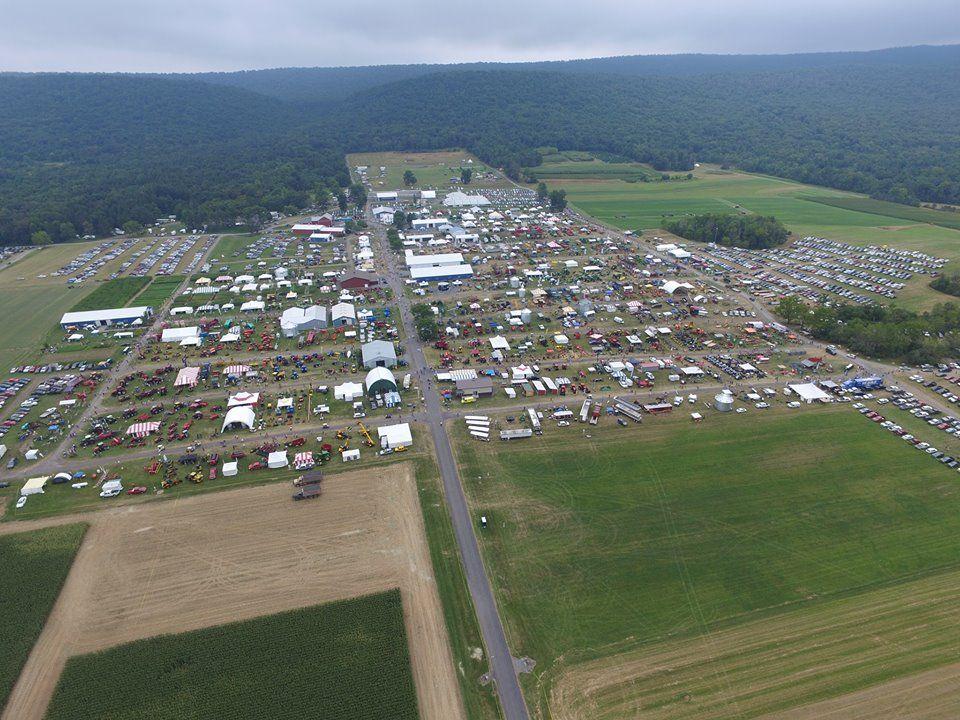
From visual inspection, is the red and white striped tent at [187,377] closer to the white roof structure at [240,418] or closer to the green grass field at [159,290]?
the white roof structure at [240,418]

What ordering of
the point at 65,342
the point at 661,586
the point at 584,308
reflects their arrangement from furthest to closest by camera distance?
1. the point at 584,308
2. the point at 65,342
3. the point at 661,586

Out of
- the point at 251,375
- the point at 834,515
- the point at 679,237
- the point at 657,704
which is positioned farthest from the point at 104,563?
the point at 679,237

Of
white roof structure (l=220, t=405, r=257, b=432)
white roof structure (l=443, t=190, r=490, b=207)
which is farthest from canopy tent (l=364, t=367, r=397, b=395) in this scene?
white roof structure (l=443, t=190, r=490, b=207)

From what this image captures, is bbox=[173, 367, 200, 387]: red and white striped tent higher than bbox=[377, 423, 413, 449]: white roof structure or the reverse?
higher

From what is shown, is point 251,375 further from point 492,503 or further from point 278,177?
point 278,177

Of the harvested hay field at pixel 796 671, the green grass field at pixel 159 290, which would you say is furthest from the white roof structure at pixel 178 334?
the harvested hay field at pixel 796 671

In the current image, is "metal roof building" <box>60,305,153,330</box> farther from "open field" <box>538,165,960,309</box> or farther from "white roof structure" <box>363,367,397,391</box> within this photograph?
"open field" <box>538,165,960,309</box>

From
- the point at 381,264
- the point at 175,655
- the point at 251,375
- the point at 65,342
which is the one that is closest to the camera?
the point at 175,655
